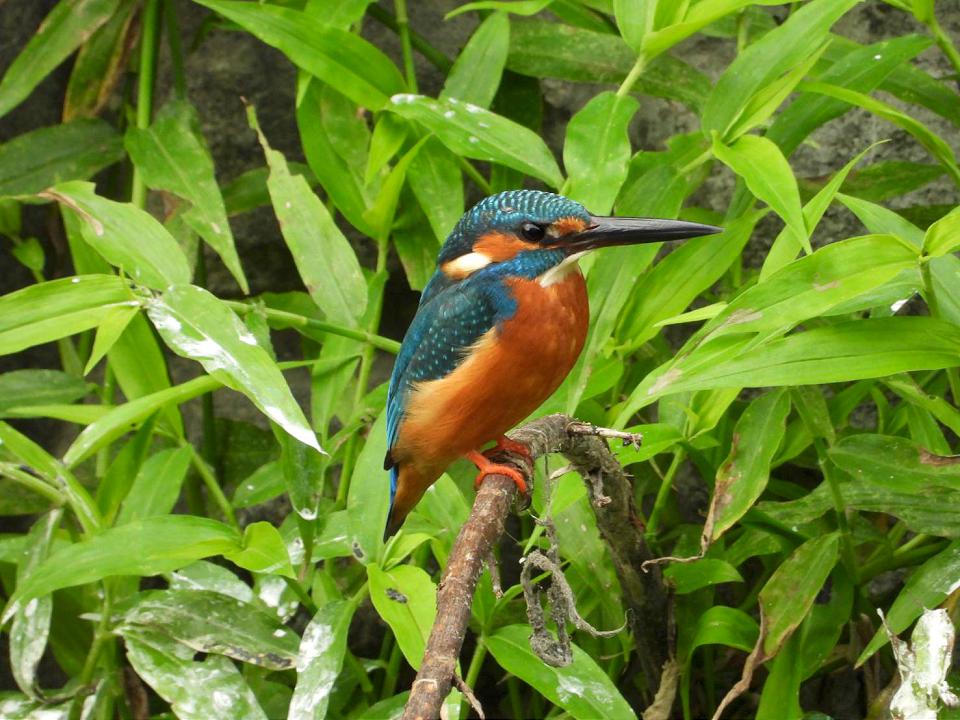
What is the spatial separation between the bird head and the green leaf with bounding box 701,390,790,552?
358 mm

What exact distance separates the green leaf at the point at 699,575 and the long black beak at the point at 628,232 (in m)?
0.61

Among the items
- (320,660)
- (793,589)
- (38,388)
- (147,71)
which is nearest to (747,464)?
(793,589)

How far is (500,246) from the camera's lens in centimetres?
155

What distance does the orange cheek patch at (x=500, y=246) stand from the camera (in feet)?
5.05

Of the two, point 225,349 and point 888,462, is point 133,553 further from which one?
point 888,462

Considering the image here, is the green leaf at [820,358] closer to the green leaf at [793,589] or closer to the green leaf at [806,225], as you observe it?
the green leaf at [806,225]

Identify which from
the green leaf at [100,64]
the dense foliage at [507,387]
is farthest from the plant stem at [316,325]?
the green leaf at [100,64]

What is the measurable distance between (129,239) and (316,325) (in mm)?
324

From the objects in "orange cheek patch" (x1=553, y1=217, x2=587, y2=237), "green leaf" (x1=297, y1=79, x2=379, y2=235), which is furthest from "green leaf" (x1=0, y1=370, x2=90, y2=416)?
"orange cheek patch" (x1=553, y1=217, x2=587, y2=237)

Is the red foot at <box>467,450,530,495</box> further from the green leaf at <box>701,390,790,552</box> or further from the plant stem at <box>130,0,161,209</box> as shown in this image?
the plant stem at <box>130,0,161,209</box>

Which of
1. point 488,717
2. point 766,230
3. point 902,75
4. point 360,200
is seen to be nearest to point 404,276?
point 360,200

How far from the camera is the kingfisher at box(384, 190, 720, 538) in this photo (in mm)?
1505

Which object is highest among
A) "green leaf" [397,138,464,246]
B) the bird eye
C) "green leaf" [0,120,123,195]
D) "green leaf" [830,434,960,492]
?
the bird eye

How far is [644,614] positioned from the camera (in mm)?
1781
